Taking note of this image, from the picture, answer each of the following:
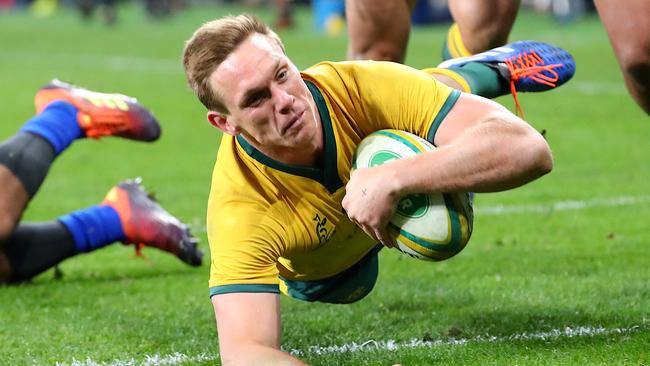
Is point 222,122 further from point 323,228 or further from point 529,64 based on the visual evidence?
point 529,64

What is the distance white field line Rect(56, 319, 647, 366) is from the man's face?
35.6 inches

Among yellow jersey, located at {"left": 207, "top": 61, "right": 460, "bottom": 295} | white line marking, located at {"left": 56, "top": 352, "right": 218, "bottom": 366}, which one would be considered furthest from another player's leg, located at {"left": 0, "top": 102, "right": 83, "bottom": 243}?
yellow jersey, located at {"left": 207, "top": 61, "right": 460, "bottom": 295}

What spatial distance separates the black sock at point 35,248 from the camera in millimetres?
5406

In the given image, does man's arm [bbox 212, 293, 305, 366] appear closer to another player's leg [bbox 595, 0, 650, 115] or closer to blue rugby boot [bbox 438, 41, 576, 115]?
blue rugby boot [bbox 438, 41, 576, 115]

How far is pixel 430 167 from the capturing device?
3.50m

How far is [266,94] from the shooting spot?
3.61 meters

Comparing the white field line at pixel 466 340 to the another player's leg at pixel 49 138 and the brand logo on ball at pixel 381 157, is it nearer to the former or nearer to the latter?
the brand logo on ball at pixel 381 157

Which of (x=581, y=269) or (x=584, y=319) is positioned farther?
(x=581, y=269)

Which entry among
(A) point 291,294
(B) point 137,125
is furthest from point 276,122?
(B) point 137,125

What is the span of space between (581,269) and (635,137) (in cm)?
433

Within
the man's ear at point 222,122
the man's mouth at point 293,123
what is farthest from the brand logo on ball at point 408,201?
the man's ear at point 222,122

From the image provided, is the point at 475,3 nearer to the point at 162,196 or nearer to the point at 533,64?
the point at 533,64

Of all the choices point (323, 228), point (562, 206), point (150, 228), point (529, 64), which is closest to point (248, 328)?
point (323, 228)

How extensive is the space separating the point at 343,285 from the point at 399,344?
308mm
